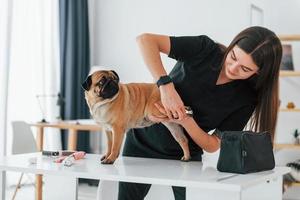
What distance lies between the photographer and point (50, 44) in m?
4.59

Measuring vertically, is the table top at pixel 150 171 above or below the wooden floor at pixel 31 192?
above

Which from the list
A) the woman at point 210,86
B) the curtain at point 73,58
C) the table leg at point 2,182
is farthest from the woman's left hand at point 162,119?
the curtain at point 73,58

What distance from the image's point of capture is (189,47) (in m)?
Answer: 1.61

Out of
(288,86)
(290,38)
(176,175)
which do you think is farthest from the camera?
(288,86)

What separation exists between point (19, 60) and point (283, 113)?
2.46 metres

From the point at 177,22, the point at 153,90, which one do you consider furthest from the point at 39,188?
the point at 177,22

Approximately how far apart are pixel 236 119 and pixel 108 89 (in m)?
0.51

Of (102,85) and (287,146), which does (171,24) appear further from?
(102,85)

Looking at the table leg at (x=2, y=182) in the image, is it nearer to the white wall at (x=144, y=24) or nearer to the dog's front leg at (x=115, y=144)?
the dog's front leg at (x=115, y=144)

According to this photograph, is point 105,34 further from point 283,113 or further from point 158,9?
point 283,113

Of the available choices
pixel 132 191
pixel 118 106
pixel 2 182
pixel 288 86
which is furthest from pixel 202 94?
pixel 288 86

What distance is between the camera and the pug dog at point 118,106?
5.18 ft

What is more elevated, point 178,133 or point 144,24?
point 144,24

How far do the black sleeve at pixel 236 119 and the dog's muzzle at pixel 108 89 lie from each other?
0.45 meters
